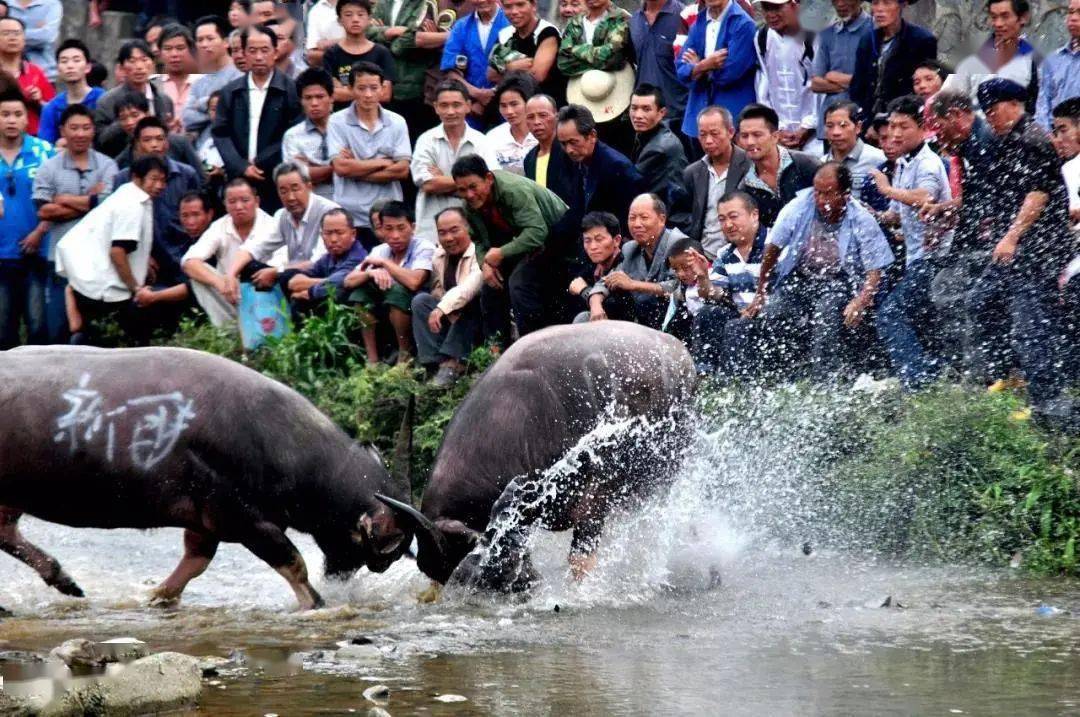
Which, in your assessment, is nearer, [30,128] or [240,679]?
[240,679]

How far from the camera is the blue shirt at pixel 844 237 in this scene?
1096 centimetres

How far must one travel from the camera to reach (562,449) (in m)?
9.48

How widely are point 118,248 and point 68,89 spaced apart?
2.27m

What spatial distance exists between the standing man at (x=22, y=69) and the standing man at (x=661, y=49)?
6099mm

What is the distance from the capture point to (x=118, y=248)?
47.8 ft

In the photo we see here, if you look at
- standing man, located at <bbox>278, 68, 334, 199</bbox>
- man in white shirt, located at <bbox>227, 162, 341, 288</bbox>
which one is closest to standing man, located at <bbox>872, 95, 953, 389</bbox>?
man in white shirt, located at <bbox>227, 162, 341, 288</bbox>

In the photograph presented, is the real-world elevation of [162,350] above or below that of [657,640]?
above

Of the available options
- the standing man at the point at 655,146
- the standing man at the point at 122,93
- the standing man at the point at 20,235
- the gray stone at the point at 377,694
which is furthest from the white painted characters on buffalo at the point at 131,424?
the standing man at the point at 122,93

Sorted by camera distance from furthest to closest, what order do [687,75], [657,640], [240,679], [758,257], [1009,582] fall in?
[687,75], [758,257], [1009,582], [657,640], [240,679]

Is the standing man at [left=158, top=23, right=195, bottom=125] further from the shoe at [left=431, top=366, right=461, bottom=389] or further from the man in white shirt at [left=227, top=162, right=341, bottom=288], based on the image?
the shoe at [left=431, top=366, right=461, bottom=389]

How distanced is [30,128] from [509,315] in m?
6.20

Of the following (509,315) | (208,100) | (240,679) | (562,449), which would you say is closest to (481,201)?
(509,315)

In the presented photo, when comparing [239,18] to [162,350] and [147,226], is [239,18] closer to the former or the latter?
[147,226]

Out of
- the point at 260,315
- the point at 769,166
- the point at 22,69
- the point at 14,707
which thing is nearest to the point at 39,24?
the point at 22,69
